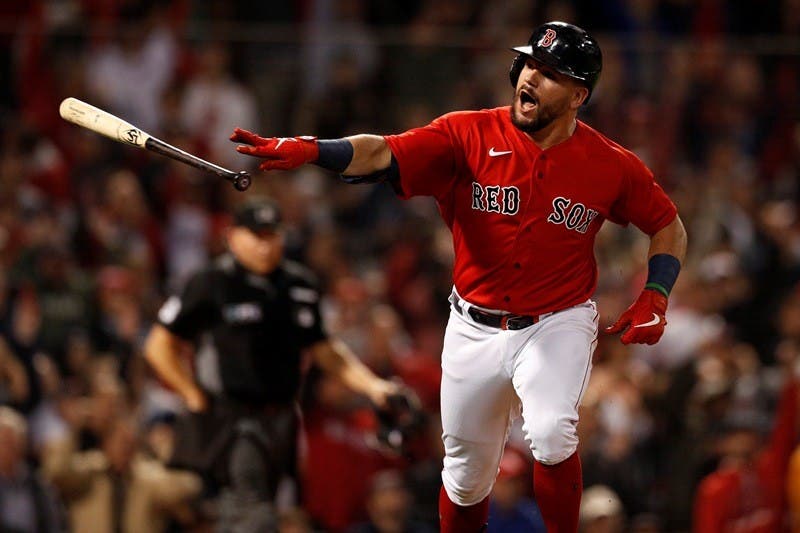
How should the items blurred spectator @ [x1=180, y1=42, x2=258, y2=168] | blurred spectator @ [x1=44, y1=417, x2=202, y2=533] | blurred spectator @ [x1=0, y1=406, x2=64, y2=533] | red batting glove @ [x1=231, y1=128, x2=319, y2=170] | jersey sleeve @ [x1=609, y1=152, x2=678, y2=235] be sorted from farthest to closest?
blurred spectator @ [x1=180, y1=42, x2=258, y2=168]
blurred spectator @ [x1=0, y1=406, x2=64, y2=533]
blurred spectator @ [x1=44, y1=417, x2=202, y2=533]
jersey sleeve @ [x1=609, y1=152, x2=678, y2=235]
red batting glove @ [x1=231, y1=128, x2=319, y2=170]

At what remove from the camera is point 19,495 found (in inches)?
359

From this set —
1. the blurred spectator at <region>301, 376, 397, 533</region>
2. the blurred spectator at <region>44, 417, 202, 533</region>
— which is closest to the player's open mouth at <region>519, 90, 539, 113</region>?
the blurred spectator at <region>44, 417, 202, 533</region>

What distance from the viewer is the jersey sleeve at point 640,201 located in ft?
19.4

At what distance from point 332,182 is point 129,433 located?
3.88 meters

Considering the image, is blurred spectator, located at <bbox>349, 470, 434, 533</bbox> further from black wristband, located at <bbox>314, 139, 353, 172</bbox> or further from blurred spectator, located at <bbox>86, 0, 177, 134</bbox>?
blurred spectator, located at <bbox>86, 0, 177, 134</bbox>

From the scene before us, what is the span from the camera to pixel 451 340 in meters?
6.02

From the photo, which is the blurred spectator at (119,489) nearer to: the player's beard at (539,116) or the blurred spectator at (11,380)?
the blurred spectator at (11,380)

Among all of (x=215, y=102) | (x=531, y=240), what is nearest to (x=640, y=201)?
(x=531, y=240)

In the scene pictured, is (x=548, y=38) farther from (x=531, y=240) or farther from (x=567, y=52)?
(x=531, y=240)

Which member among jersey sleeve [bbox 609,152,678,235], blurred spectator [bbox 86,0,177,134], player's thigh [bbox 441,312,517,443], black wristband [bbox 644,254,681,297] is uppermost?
blurred spectator [bbox 86,0,177,134]

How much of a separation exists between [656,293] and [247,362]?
2.55 m

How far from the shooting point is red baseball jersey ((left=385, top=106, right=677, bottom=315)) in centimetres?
577

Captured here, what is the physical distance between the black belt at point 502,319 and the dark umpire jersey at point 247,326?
78.8 inches

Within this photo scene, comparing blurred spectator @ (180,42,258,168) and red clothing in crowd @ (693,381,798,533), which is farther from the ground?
blurred spectator @ (180,42,258,168)
